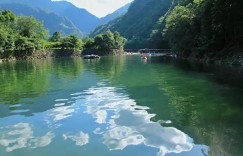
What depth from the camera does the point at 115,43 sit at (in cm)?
17025

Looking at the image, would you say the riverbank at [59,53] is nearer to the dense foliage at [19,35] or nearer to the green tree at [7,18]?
the dense foliage at [19,35]

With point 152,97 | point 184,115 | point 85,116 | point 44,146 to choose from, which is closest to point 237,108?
point 184,115

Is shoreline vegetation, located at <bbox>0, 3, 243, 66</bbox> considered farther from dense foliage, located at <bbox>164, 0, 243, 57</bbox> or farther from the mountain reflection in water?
the mountain reflection in water

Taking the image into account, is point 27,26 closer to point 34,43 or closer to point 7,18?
point 7,18

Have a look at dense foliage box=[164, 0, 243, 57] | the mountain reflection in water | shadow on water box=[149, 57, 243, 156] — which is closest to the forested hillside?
dense foliage box=[164, 0, 243, 57]

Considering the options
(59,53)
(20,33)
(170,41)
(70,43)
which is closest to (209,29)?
(170,41)

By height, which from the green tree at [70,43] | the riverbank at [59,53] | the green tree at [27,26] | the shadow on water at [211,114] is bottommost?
the riverbank at [59,53]

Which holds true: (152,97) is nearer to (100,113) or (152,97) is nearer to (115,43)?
(100,113)

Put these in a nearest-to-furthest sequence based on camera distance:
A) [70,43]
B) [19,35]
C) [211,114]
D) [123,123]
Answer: [123,123]
[211,114]
[19,35]
[70,43]

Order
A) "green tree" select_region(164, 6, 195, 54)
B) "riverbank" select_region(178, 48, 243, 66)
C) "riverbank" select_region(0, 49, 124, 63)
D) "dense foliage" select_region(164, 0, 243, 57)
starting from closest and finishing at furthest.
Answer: "riverbank" select_region(178, 48, 243, 66), "dense foliage" select_region(164, 0, 243, 57), "green tree" select_region(164, 6, 195, 54), "riverbank" select_region(0, 49, 124, 63)

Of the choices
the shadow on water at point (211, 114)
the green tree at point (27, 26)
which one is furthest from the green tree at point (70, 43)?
the shadow on water at point (211, 114)

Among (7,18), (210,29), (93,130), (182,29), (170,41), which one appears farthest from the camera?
(7,18)

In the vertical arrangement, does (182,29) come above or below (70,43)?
above

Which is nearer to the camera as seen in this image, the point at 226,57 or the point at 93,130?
the point at 93,130
